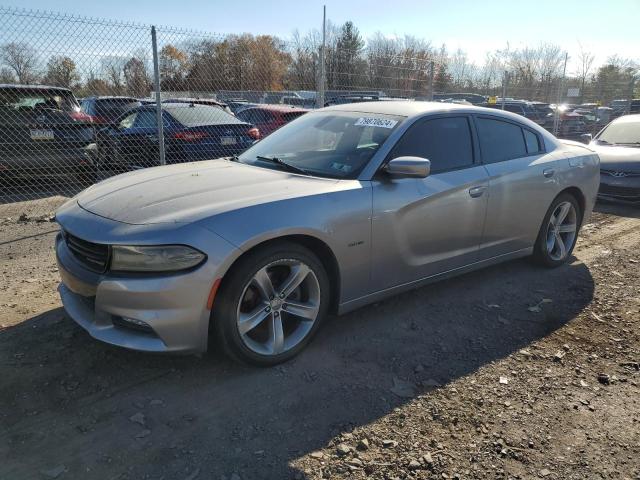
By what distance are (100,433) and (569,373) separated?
2769 mm

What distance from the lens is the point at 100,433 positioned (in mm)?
2494

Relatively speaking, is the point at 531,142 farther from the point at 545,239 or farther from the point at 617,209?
the point at 617,209

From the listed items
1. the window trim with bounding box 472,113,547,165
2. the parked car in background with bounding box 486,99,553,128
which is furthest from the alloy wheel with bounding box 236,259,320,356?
the parked car in background with bounding box 486,99,553,128

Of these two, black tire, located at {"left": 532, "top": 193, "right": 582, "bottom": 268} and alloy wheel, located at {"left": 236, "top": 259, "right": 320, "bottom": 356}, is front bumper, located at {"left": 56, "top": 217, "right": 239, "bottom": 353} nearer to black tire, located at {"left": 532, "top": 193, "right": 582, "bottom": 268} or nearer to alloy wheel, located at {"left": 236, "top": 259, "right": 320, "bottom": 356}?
alloy wheel, located at {"left": 236, "top": 259, "right": 320, "bottom": 356}

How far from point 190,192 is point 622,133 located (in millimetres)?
8741

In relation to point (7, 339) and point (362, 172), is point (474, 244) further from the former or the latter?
point (7, 339)

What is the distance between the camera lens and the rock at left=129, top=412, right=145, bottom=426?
258 centimetres

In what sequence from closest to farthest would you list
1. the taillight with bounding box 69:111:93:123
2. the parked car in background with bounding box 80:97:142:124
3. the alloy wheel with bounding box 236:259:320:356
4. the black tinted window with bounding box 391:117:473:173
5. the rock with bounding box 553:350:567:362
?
the alloy wheel with bounding box 236:259:320:356 < the rock with bounding box 553:350:567:362 < the black tinted window with bounding box 391:117:473:173 < the taillight with bounding box 69:111:93:123 < the parked car in background with bounding box 80:97:142:124

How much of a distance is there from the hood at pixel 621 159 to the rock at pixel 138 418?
800 cm

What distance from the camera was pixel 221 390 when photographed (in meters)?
2.87

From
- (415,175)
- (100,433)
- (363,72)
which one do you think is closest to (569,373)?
(415,175)

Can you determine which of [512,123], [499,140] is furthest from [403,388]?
[512,123]

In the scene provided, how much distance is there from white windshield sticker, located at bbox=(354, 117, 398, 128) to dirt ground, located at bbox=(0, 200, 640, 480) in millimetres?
1439

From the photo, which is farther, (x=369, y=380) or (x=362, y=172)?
(x=362, y=172)
